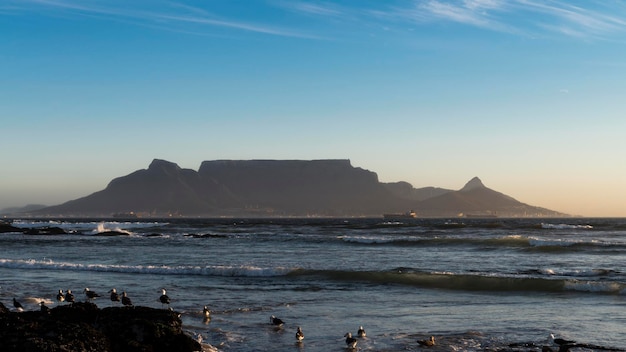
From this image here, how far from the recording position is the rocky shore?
1002 centimetres

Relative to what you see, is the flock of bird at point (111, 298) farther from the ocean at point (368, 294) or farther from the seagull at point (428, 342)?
the seagull at point (428, 342)

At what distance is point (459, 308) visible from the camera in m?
19.2

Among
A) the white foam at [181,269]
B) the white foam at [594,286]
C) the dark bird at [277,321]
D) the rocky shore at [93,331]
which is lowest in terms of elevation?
the white foam at [181,269]

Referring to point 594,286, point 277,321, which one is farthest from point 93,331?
point 594,286

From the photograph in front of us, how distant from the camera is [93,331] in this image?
36.4 ft

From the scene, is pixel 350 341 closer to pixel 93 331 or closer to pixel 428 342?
pixel 428 342

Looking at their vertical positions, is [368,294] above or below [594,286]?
below

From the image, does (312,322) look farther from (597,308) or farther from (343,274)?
(343,274)

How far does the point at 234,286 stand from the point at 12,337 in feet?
48.9

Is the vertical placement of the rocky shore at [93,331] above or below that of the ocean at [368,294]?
above

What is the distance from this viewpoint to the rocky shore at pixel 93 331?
10.0 m

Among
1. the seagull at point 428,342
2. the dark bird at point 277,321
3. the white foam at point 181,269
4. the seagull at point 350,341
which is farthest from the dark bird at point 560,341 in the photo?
the white foam at point 181,269

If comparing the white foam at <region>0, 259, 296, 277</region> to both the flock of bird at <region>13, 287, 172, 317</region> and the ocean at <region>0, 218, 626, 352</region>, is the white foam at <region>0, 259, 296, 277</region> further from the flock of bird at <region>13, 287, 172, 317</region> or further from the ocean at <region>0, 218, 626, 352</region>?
the flock of bird at <region>13, 287, 172, 317</region>

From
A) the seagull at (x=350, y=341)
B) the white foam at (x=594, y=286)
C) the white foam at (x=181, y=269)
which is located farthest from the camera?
the white foam at (x=181, y=269)
